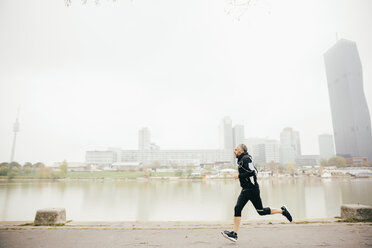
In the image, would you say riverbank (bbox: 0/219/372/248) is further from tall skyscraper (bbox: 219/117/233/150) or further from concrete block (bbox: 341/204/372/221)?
tall skyscraper (bbox: 219/117/233/150)

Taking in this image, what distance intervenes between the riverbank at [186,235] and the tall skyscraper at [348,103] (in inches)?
7042

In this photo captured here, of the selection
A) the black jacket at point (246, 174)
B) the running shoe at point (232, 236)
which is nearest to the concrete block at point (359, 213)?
the black jacket at point (246, 174)

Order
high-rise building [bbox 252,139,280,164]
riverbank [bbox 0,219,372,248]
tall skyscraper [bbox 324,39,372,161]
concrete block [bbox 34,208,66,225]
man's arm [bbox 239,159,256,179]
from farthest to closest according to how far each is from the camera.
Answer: high-rise building [bbox 252,139,280,164] < tall skyscraper [bbox 324,39,372,161] < concrete block [bbox 34,208,66,225] < man's arm [bbox 239,159,256,179] < riverbank [bbox 0,219,372,248]

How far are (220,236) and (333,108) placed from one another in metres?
205

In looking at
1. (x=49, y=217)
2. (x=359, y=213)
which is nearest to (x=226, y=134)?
(x=359, y=213)

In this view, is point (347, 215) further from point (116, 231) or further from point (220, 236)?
point (116, 231)

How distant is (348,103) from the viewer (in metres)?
159

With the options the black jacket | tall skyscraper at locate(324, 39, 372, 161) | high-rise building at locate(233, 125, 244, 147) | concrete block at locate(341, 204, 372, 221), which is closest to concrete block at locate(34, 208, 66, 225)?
the black jacket

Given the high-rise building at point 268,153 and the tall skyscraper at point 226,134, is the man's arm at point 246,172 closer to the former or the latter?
the high-rise building at point 268,153

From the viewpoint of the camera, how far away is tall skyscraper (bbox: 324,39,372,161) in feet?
497

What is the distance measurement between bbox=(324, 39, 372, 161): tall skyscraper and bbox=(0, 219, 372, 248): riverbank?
179m

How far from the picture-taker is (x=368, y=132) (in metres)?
151

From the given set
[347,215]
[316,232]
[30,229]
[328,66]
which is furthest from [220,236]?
[328,66]

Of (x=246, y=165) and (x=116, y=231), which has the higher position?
(x=246, y=165)
